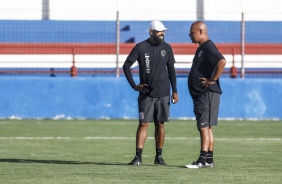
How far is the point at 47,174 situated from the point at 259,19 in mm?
18830

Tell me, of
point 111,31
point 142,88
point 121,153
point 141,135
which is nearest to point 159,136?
point 141,135

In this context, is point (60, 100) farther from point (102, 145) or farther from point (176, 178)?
point (176, 178)

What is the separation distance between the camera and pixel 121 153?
585 inches

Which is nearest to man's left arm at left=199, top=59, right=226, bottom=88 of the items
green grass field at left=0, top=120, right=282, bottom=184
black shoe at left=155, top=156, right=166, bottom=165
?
green grass field at left=0, top=120, right=282, bottom=184

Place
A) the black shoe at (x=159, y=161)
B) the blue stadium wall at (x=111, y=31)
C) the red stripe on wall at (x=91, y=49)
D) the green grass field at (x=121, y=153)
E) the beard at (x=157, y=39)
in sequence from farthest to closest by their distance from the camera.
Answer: the blue stadium wall at (x=111, y=31) < the red stripe on wall at (x=91, y=49) < the black shoe at (x=159, y=161) < the beard at (x=157, y=39) < the green grass field at (x=121, y=153)

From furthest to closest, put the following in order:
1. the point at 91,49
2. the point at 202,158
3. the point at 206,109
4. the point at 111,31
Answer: the point at 111,31
the point at 91,49
the point at 206,109
the point at 202,158

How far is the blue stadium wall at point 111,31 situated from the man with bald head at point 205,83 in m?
15.7

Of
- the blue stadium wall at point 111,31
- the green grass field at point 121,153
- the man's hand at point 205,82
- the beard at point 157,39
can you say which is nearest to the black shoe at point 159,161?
the green grass field at point 121,153

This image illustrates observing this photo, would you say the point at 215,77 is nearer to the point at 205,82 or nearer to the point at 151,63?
the point at 205,82

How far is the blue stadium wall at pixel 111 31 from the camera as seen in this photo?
28625 mm

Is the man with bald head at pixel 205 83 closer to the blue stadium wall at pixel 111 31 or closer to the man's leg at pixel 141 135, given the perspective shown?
the man's leg at pixel 141 135

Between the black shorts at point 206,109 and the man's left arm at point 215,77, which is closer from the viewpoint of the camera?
the man's left arm at point 215,77

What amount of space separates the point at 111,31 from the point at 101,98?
714 centimetres

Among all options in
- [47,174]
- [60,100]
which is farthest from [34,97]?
[47,174]
